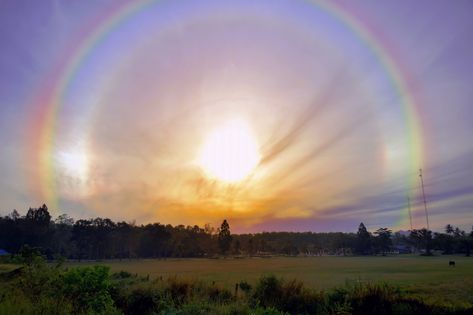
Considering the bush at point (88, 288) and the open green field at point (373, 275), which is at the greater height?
the bush at point (88, 288)

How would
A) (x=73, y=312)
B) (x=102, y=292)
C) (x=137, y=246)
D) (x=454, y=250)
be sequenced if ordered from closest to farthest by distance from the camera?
(x=73, y=312) → (x=102, y=292) → (x=454, y=250) → (x=137, y=246)

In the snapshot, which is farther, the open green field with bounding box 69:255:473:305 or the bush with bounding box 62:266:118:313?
the open green field with bounding box 69:255:473:305

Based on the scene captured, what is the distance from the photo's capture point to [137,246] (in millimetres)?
193750

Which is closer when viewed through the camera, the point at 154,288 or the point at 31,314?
the point at 31,314

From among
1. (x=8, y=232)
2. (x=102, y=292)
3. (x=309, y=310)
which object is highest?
(x=8, y=232)

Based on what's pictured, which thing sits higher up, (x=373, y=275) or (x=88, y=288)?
(x=88, y=288)

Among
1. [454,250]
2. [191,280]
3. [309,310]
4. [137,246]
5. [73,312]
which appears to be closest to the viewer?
[73,312]

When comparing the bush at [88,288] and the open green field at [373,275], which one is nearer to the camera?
the bush at [88,288]

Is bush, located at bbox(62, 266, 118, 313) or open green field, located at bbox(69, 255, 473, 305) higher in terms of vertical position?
bush, located at bbox(62, 266, 118, 313)

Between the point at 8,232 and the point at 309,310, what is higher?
the point at 8,232

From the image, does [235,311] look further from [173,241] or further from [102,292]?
[173,241]

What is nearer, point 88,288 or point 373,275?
point 88,288

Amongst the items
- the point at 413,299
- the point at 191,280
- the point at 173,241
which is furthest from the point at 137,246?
the point at 413,299

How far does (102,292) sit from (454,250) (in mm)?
187040
